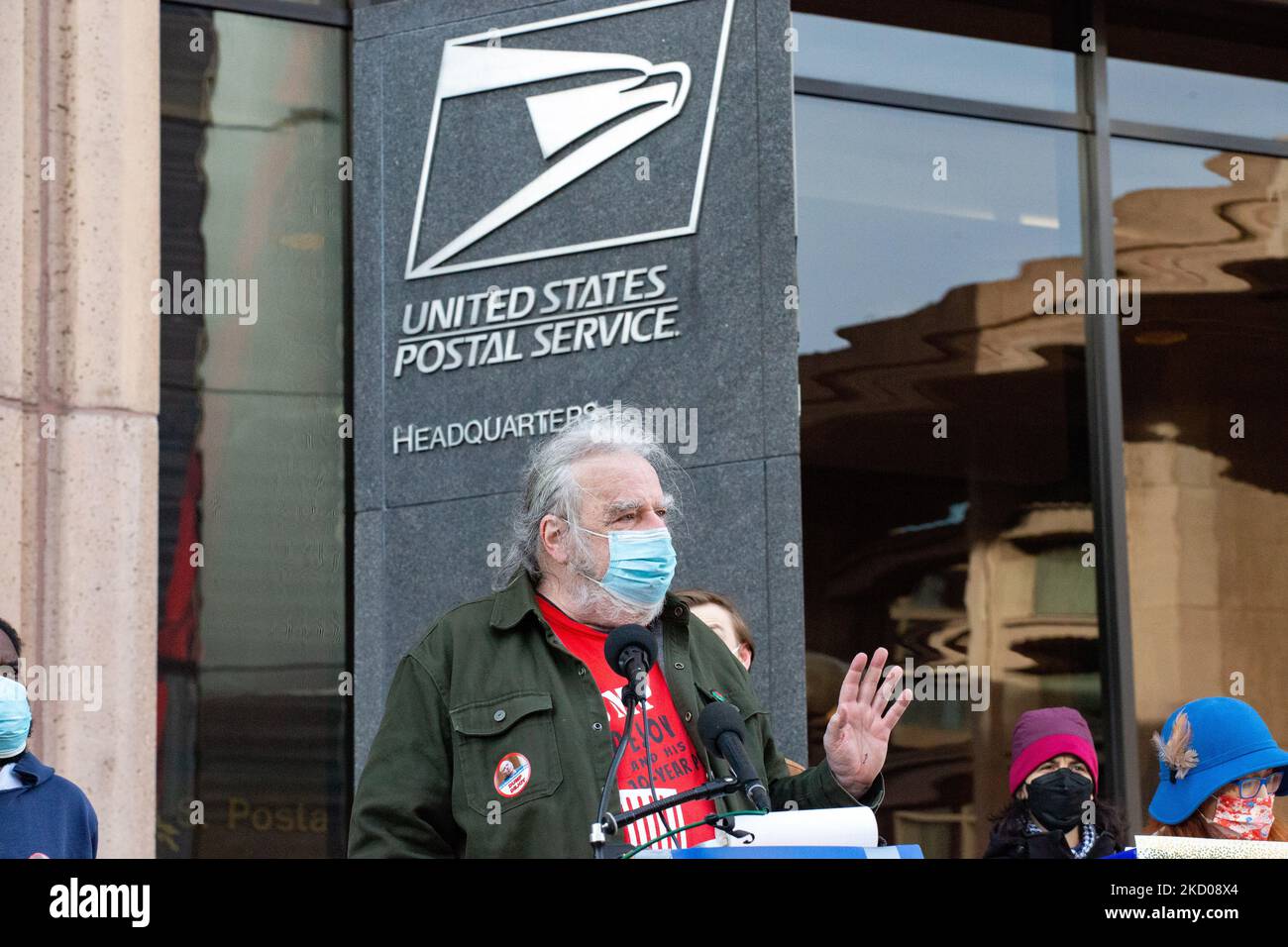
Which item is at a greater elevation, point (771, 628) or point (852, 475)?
point (852, 475)

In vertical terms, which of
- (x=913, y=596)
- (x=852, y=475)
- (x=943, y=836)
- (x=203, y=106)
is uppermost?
(x=203, y=106)

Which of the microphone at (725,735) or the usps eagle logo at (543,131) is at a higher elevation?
the usps eagle logo at (543,131)

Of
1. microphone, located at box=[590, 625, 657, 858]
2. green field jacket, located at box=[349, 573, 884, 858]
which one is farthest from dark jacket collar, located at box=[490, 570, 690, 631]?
microphone, located at box=[590, 625, 657, 858]

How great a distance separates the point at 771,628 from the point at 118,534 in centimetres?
285

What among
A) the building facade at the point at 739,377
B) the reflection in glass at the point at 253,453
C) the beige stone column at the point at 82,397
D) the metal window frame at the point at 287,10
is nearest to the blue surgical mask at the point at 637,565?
the building facade at the point at 739,377

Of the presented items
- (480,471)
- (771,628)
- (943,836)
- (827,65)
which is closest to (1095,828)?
(771,628)

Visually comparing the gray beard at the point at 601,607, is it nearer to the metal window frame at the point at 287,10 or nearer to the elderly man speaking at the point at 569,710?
the elderly man speaking at the point at 569,710

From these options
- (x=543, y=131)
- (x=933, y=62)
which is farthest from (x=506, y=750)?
(x=933, y=62)

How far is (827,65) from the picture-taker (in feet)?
33.0

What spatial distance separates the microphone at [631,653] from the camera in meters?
3.25

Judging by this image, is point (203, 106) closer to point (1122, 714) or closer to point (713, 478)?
point (713, 478)

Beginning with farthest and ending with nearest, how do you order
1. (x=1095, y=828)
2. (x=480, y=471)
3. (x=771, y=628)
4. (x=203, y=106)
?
(x=203, y=106)
(x=480, y=471)
(x=771, y=628)
(x=1095, y=828)

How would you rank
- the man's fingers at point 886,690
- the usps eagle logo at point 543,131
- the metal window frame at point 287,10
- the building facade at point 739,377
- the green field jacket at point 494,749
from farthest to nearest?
the metal window frame at point 287,10, the usps eagle logo at point 543,131, the building facade at point 739,377, the green field jacket at point 494,749, the man's fingers at point 886,690

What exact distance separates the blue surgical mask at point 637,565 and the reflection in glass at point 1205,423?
6.94 m
